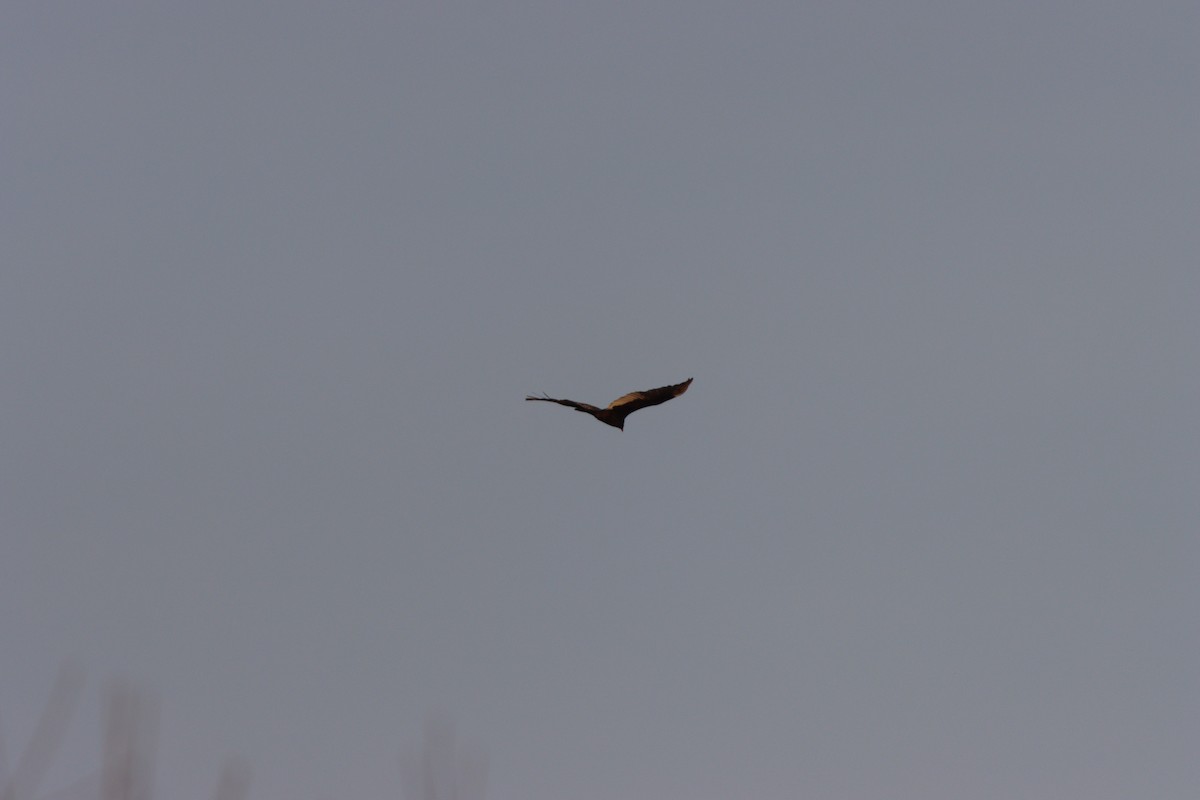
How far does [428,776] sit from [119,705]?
632 cm

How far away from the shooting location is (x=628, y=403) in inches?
1315

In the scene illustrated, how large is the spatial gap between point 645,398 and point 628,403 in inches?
17.0

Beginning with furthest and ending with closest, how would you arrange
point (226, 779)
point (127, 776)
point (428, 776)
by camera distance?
point (428, 776) → point (127, 776) → point (226, 779)

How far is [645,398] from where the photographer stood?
110 feet

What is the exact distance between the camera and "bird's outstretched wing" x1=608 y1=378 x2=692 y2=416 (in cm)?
3322

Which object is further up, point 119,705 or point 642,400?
point 642,400

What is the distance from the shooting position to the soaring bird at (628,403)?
1293 inches

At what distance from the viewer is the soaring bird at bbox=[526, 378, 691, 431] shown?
32.8 m

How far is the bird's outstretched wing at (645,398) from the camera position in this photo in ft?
109

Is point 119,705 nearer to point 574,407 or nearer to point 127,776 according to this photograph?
point 127,776

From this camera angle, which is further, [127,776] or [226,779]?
[127,776]

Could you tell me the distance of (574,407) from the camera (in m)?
32.1

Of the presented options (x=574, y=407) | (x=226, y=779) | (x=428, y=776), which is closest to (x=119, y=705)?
(x=226, y=779)

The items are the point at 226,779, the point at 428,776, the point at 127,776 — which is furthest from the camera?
the point at 428,776
